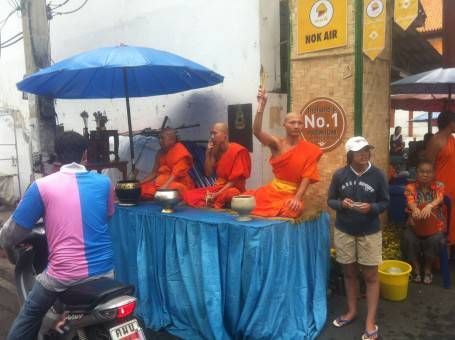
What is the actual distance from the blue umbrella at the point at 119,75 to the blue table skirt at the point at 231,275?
138cm

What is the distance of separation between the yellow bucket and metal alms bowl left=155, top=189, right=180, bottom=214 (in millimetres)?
2016

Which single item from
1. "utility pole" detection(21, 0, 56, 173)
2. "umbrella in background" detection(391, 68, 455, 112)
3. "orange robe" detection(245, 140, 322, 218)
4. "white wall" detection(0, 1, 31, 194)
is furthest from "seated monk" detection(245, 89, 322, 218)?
"white wall" detection(0, 1, 31, 194)

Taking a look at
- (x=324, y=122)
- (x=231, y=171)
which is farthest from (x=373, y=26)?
(x=231, y=171)

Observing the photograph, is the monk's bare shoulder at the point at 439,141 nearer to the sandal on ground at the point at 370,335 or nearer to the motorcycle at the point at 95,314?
the sandal on ground at the point at 370,335

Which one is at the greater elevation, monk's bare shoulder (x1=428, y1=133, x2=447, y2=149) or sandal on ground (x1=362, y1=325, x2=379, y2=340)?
monk's bare shoulder (x1=428, y1=133, x2=447, y2=149)

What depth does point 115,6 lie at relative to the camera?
701cm

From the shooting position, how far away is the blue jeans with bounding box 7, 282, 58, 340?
2.55m

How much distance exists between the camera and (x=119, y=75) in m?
5.05

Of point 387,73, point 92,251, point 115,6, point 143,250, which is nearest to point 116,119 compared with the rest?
point 115,6

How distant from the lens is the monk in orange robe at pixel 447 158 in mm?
4641

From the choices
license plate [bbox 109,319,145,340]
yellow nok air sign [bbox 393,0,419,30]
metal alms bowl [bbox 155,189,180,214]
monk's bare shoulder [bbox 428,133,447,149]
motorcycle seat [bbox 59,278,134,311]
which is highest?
yellow nok air sign [bbox 393,0,419,30]

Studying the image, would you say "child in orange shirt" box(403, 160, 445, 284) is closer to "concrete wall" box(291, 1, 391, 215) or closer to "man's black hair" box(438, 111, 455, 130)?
"concrete wall" box(291, 1, 391, 215)

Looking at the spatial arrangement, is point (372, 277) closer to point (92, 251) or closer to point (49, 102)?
point (92, 251)

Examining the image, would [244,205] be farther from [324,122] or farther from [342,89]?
[342,89]
